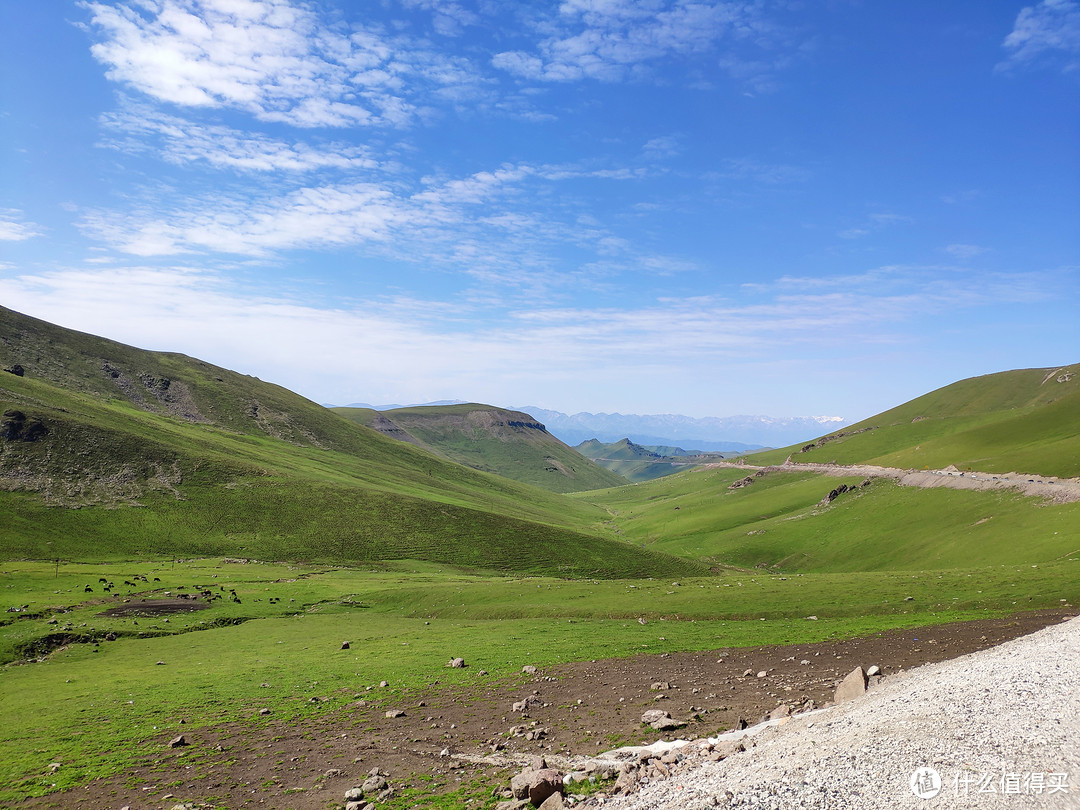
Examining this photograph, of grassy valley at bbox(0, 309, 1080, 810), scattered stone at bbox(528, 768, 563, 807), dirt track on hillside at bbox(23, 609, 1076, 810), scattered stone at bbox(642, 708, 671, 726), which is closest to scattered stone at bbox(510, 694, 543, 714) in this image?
dirt track on hillside at bbox(23, 609, 1076, 810)

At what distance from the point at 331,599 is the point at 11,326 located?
214283 mm

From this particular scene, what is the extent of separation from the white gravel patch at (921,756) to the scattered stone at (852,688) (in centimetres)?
293

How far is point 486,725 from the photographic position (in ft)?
83.4

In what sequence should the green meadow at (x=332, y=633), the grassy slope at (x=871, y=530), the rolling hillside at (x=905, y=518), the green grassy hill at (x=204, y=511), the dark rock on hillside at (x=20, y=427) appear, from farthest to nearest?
the dark rock on hillside at (x=20, y=427)
the green grassy hill at (x=204, y=511)
the rolling hillside at (x=905, y=518)
the grassy slope at (x=871, y=530)
the green meadow at (x=332, y=633)

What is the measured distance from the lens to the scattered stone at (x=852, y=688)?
22.3 meters

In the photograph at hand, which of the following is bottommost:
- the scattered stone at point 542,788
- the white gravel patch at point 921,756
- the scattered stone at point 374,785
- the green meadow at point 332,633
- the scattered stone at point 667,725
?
the green meadow at point 332,633

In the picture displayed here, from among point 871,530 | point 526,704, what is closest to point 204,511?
point 526,704

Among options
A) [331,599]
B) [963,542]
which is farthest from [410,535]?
[963,542]

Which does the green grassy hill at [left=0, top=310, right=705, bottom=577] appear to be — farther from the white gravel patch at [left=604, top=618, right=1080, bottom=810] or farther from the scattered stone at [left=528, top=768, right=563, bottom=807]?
the scattered stone at [left=528, top=768, right=563, bottom=807]

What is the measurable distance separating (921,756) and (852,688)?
994cm

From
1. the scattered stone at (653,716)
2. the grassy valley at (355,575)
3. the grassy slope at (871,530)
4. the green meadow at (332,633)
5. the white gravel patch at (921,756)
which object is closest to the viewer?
the white gravel patch at (921,756)

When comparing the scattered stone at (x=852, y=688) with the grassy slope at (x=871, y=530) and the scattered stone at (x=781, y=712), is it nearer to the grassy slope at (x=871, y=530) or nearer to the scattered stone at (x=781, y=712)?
the scattered stone at (x=781, y=712)

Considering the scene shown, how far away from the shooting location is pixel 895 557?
Answer: 83.8 m

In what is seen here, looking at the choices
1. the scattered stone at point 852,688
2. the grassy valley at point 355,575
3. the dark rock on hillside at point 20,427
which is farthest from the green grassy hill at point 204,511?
the scattered stone at point 852,688
